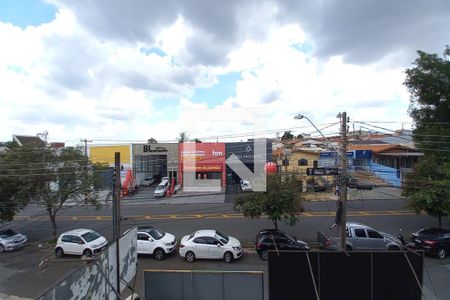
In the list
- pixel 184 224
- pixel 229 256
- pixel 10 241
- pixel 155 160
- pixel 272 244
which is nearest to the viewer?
pixel 229 256

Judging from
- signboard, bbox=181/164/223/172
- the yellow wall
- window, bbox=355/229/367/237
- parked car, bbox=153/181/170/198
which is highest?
the yellow wall

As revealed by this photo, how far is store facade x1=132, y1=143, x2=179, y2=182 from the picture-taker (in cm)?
4631

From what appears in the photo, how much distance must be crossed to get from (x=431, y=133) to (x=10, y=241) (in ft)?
98.4

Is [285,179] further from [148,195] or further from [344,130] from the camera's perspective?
[148,195]

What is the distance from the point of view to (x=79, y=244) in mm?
19500

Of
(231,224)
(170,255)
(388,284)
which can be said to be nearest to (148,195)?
(231,224)

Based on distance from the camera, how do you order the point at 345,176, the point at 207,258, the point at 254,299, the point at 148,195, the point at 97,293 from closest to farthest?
the point at 97,293, the point at 254,299, the point at 345,176, the point at 207,258, the point at 148,195

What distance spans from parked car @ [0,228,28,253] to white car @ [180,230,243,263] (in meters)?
11.1

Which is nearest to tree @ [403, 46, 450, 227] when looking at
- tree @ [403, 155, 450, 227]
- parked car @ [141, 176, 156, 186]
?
tree @ [403, 155, 450, 227]

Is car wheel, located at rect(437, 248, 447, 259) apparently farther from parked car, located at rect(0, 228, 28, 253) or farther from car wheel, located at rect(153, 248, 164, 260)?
parked car, located at rect(0, 228, 28, 253)

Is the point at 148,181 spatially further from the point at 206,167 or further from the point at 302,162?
the point at 302,162

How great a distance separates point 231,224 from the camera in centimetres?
2561

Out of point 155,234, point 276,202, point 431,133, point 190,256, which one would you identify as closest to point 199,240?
point 190,256

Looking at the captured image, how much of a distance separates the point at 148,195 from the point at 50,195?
785 inches
